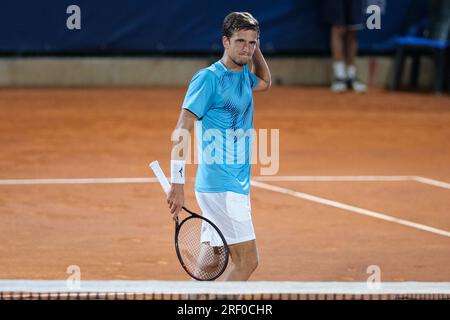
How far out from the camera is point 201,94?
5152mm

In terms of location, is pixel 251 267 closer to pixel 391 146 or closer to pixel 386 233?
pixel 386 233

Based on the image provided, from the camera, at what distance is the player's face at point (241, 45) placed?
516cm

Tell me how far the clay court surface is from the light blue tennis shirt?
53.7 inches

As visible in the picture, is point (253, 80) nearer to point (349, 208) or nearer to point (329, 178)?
point (349, 208)

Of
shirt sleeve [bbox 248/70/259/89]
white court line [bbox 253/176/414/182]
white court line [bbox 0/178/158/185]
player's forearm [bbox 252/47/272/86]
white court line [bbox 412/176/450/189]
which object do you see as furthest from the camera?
white court line [bbox 253/176/414/182]

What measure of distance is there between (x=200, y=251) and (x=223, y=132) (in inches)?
23.3

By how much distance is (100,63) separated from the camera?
54.6ft

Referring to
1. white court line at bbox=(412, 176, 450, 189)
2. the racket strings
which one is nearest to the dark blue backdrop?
white court line at bbox=(412, 176, 450, 189)

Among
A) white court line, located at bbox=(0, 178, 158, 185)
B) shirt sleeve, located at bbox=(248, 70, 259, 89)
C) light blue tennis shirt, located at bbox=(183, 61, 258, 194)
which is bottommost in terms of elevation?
white court line, located at bbox=(0, 178, 158, 185)

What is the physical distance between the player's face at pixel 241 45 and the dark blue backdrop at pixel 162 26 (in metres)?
11.0

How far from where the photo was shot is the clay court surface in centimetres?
696

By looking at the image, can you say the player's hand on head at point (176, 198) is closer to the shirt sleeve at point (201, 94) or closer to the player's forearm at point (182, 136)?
the player's forearm at point (182, 136)

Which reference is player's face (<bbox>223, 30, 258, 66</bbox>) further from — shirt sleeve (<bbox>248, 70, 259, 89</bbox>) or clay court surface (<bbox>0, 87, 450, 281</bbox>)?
clay court surface (<bbox>0, 87, 450, 281</bbox>)

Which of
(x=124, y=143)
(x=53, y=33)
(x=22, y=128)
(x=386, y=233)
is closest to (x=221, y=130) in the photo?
(x=386, y=233)
